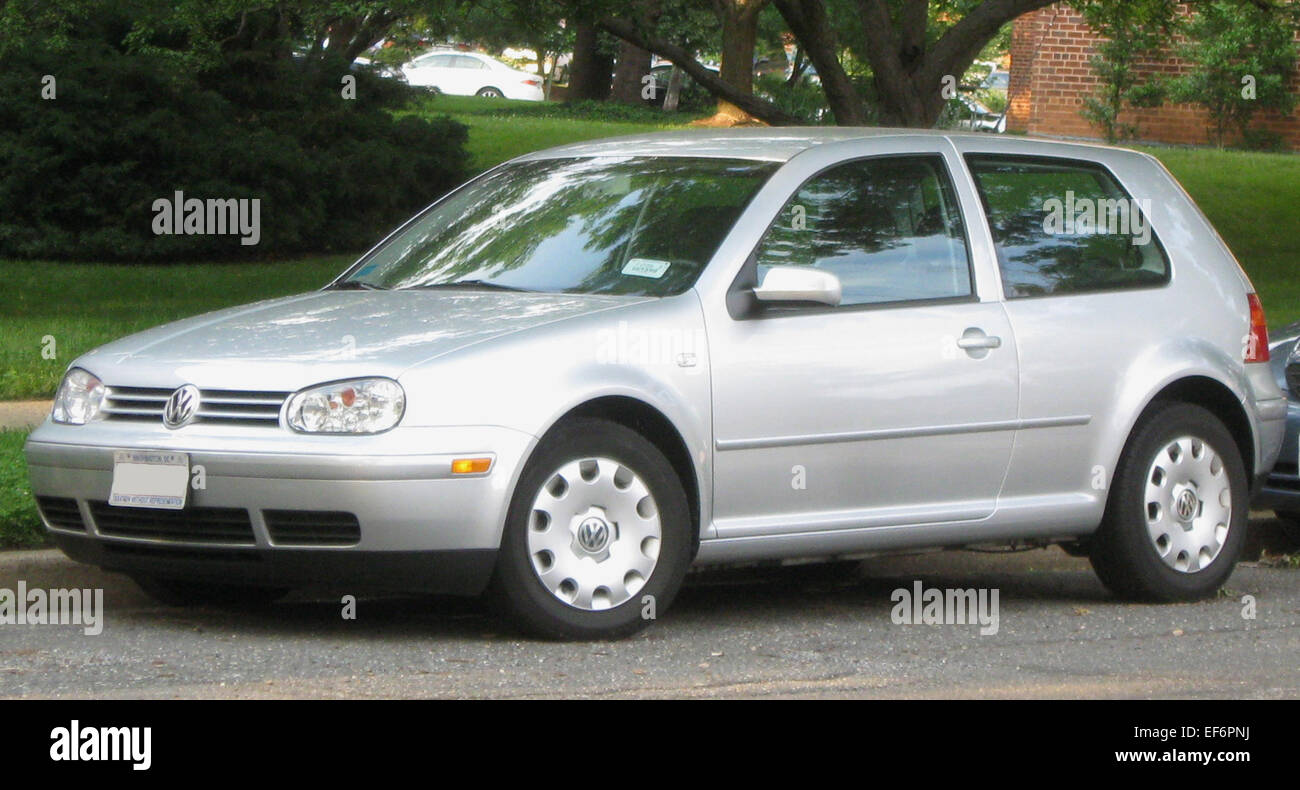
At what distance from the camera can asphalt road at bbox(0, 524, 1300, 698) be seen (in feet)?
18.1

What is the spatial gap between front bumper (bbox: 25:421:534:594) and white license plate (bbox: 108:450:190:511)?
0.09 feet

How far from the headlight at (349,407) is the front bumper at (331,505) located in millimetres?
44

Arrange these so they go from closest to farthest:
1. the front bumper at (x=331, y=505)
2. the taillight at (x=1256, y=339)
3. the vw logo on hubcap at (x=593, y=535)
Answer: the front bumper at (x=331, y=505) < the vw logo on hubcap at (x=593, y=535) < the taillight at (x=1256, y=339)

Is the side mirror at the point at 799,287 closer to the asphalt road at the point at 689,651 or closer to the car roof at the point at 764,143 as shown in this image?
the car roof at the point at 764,143

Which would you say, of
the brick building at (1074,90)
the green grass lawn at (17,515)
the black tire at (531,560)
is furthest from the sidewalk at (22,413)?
the brick building at (1074,90)

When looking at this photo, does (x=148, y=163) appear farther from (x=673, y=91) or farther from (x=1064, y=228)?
(x=673, y=91)

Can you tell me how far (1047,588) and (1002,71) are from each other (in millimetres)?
48573

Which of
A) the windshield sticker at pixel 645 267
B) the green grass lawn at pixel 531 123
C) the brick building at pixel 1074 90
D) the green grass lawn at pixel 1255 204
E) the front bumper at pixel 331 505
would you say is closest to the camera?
the front bumper at pixel 331 505

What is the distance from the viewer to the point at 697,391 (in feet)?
20.3

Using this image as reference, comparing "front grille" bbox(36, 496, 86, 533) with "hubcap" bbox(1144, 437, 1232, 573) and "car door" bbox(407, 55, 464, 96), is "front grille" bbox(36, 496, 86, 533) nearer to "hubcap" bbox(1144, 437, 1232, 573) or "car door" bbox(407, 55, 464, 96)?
"hubcap" bbox(1144, 437, 1232, 573)

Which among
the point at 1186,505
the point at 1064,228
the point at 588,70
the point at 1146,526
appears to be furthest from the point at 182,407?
the point at 588,70

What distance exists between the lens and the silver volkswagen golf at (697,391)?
18.8 feet

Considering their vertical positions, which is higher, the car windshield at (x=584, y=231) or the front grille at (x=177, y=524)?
the car windshield at (x=584, y=231)

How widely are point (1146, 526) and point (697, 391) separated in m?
2.09
